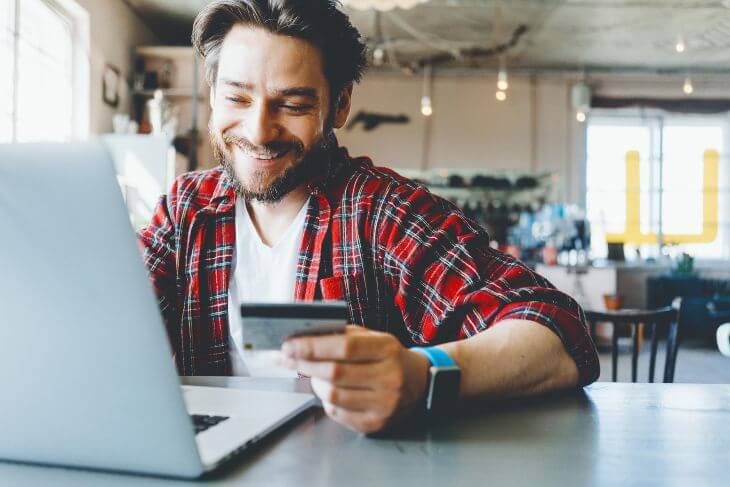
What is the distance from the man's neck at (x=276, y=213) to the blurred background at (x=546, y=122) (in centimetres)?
449

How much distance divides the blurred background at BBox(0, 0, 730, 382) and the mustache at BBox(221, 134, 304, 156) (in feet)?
15.0

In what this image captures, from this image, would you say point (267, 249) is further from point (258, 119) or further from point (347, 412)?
point (347, 412)

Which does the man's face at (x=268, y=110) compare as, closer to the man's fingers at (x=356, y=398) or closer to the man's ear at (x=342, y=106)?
the man's ear at (x=342, y=106)

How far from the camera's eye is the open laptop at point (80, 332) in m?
0.49

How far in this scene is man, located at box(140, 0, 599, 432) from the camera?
125 centimetres

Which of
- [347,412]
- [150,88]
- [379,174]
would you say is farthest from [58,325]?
[150,88]

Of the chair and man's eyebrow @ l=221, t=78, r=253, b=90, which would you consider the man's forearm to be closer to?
man's eyebrow @ l=221, t=78, r=253, b=90

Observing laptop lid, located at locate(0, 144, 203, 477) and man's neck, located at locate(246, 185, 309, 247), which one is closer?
laptop lid, located at locate(0, 144, 203, 477)

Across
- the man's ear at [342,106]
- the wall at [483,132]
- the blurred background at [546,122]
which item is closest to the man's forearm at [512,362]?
the man's ear at [342,106]

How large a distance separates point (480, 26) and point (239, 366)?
6.45m

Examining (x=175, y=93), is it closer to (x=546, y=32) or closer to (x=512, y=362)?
(x=546, y=32)

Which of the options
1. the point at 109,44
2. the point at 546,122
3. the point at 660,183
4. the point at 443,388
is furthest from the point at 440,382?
the point at 660,183

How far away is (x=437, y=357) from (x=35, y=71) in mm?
4977

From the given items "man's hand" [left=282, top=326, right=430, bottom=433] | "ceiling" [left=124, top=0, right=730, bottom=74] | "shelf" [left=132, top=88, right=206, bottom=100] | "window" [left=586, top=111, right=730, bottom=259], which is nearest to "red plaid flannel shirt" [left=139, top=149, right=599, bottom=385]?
"man's hand" [left=282, top=326, right=430, bottom=433]
